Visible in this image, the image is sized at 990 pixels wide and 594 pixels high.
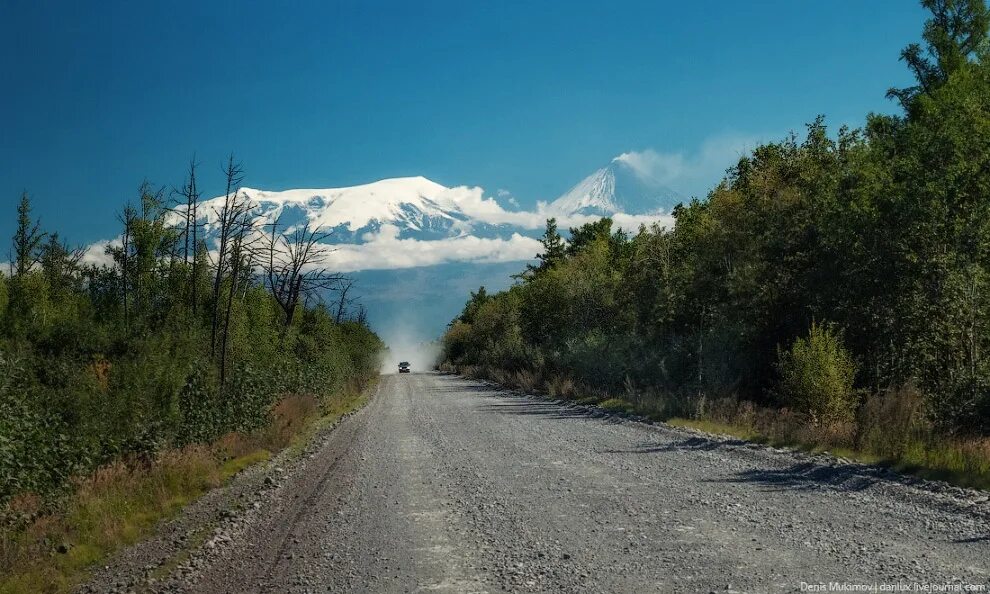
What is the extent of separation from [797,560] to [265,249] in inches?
748

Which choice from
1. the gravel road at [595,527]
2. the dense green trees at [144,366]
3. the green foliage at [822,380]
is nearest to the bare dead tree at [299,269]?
the dense green trees at [144,366]

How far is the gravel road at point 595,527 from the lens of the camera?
6715 mm

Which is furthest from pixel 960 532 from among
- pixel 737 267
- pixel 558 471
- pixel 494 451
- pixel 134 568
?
pixel 737 267

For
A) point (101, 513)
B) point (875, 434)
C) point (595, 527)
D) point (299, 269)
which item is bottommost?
point (101, 513)

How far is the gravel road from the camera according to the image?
671 centimetres

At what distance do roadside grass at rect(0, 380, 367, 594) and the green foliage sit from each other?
12.2 m

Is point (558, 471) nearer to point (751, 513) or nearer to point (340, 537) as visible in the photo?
point (751, 513)

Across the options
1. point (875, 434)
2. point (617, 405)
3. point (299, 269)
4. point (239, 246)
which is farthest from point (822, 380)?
point (299, 269)

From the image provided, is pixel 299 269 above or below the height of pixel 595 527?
above

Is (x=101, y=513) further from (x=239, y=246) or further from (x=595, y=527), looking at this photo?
(x=239, y=246)

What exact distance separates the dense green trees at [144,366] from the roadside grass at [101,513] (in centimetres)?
37

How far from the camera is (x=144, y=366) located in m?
14.0

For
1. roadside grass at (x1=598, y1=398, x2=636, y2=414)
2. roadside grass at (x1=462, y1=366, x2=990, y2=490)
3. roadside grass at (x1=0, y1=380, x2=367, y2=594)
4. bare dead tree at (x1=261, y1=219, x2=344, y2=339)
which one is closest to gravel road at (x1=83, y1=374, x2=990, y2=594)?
roadside grass at (x1=462, y1=366, x2=990, y2=490)

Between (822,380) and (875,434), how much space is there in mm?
3394
